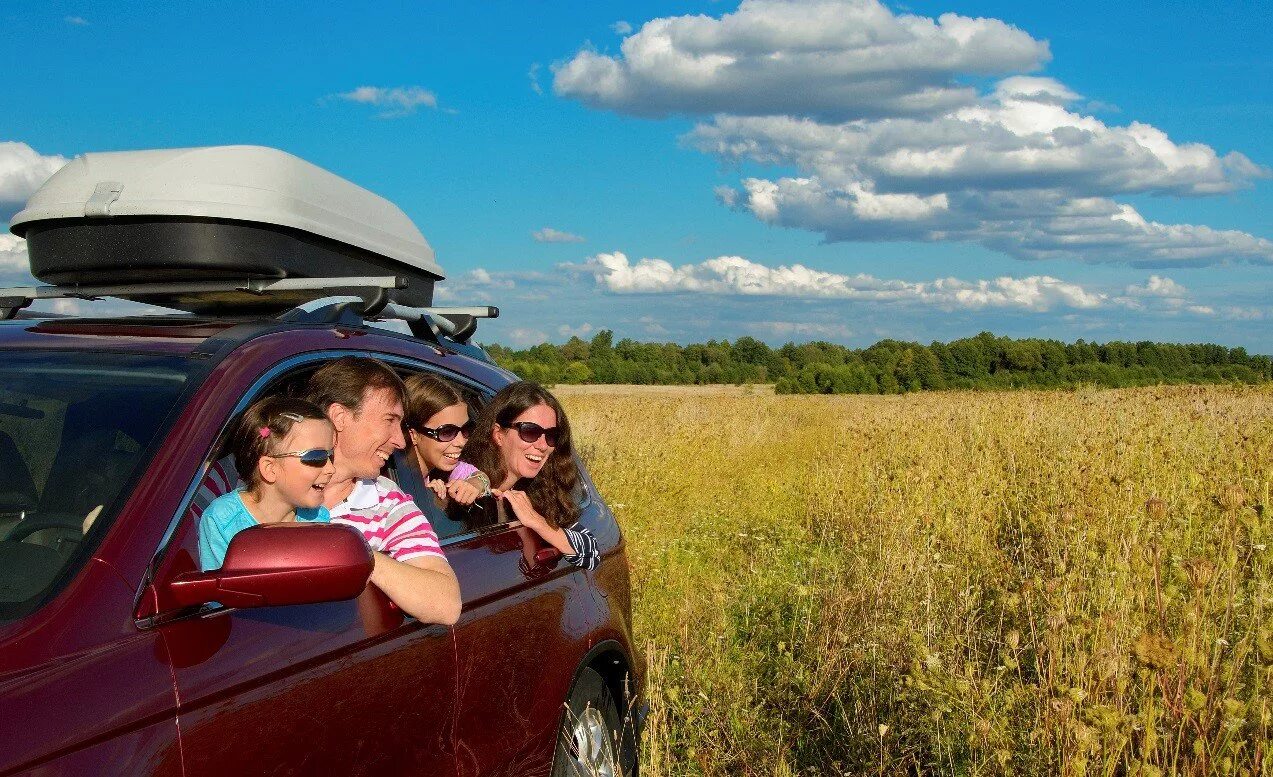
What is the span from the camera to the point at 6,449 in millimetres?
3014

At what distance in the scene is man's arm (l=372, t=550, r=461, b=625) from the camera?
273 centimetres

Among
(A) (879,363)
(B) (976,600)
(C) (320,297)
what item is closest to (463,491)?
(C) (320,297)

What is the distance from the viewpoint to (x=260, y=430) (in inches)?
105

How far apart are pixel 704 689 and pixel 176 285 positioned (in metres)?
3.00

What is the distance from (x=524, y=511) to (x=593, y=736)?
896mm

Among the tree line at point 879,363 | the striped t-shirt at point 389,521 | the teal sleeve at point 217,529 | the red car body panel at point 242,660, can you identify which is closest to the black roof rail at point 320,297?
the red car body panel at point 242,660

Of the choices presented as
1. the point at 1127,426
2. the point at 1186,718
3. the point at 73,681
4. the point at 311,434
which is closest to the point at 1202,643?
the point at 1186,718

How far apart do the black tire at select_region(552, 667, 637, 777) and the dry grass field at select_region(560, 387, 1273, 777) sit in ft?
0.60

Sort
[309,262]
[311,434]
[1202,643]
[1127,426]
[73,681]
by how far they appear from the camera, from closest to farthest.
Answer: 1. [73,681]
2. [311,434]
3. [1202,643]
4. [309,262]
5. [1127,426]

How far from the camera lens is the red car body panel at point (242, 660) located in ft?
6.56

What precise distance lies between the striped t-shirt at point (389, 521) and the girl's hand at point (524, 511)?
2.45ft

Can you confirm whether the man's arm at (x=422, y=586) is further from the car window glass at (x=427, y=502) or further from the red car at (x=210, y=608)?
the car window glass at (x=427, y=502)

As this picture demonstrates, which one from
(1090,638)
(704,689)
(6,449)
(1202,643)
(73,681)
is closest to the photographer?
(73,681)

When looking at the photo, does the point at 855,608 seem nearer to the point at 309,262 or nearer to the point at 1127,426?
the point at 309,262
